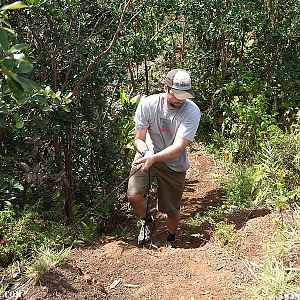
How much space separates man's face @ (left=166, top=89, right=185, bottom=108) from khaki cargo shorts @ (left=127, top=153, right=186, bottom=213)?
590mm

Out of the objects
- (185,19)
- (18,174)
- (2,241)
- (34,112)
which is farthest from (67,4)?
(185,19)

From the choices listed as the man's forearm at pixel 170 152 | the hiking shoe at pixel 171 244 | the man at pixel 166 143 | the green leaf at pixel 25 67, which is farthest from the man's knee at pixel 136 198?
the green leaf at pixel 25 67

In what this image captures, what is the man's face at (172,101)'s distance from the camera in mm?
4867

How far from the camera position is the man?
4828 mm

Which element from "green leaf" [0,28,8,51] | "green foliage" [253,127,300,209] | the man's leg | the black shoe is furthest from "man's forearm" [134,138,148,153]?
"green leaf" [0,28,8,51]

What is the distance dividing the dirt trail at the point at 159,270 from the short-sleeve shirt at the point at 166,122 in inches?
33.5

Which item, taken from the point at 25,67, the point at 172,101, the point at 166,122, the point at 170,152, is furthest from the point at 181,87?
the point at 25,67

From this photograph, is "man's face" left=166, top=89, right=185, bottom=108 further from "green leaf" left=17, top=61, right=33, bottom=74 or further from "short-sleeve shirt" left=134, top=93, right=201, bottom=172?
"green leaf" left=17, top=61, right=33, bottom=74

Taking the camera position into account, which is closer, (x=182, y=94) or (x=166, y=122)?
(x=182, y=94)

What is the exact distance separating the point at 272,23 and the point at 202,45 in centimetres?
104

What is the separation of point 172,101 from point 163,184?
865 mm

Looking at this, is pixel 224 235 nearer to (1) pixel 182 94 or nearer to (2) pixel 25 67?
(1) pixel 182 94

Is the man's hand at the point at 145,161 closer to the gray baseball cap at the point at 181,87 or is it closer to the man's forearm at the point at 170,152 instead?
the man's forearm at the point at 170,152

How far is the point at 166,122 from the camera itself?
5066 mm
